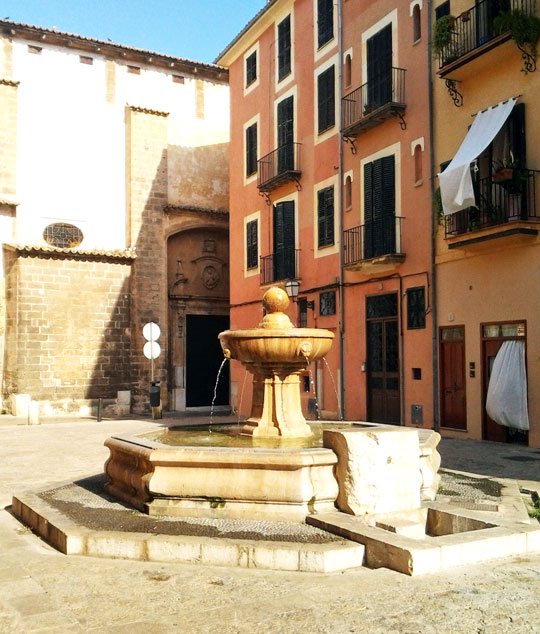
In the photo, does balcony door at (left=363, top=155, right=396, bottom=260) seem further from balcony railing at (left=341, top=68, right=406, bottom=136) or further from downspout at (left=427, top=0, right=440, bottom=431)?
downspout at (left=427, top=0, right=440, bottom=431)

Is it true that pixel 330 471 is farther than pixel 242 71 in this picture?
No

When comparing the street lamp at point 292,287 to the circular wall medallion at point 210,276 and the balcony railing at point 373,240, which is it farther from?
the circular wall medallion at point 210,276

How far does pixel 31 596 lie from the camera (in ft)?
15.9

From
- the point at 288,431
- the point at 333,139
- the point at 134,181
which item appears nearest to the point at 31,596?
the point at 288,431

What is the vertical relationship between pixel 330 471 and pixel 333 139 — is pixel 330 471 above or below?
below

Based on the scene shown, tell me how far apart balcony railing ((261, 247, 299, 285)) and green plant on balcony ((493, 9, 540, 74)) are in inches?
354

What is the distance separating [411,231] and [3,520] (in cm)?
1157

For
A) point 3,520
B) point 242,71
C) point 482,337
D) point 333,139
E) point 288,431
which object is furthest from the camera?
point 242,71

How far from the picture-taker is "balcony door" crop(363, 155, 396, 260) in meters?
17.3

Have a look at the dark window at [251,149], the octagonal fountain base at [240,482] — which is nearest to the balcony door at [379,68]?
the dark window at [251,149]

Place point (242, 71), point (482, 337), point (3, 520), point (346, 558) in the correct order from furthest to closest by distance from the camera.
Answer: point (242, 71)
point (482, 337)
point (3, 520)
point (346, 558)

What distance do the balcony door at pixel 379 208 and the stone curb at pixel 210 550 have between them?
12.3 m

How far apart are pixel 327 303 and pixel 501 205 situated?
6886mm

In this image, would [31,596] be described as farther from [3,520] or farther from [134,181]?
[134,181]
